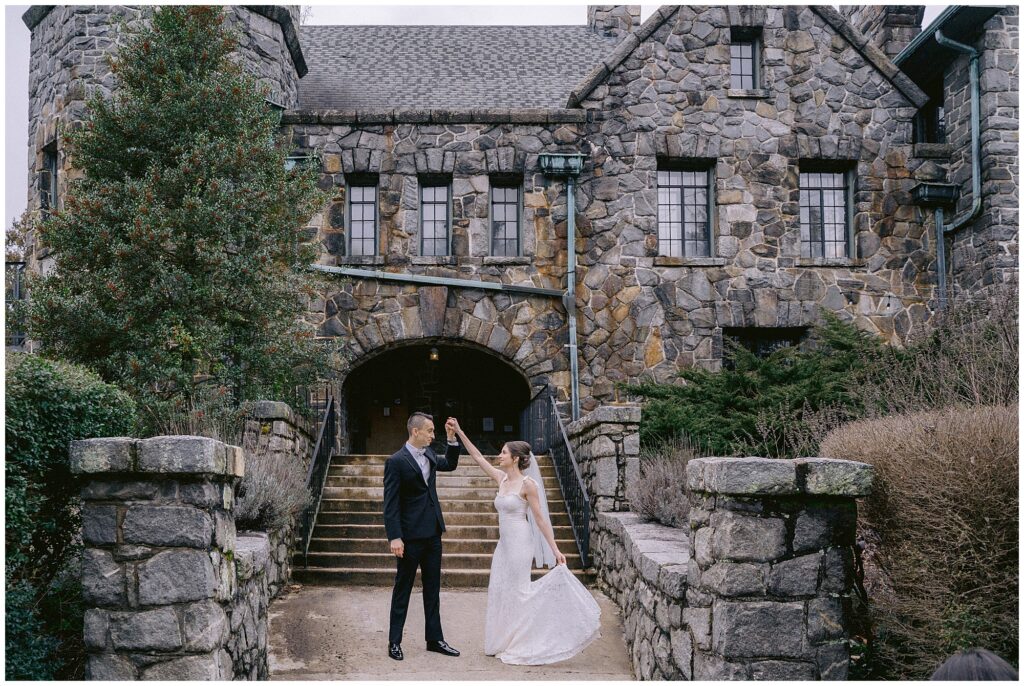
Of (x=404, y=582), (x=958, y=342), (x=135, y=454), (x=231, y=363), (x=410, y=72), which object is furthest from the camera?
(x=410, y=72)

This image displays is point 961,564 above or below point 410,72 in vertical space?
below

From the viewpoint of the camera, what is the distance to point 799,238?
14.2 meters

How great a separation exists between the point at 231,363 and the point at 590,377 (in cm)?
541

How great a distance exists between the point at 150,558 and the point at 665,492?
4.82 m

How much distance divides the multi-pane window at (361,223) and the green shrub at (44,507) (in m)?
8.70

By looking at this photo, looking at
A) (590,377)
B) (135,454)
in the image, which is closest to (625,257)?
(590,377)

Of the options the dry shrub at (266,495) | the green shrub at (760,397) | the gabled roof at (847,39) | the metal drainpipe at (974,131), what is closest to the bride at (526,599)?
the dry shrub at (266,495)

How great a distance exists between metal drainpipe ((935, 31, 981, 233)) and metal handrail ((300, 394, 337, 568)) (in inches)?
382

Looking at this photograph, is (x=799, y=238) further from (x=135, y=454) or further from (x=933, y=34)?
(x=135, y=454)

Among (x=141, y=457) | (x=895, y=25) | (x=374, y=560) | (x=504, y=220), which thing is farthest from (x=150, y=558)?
(x=895, y=25)

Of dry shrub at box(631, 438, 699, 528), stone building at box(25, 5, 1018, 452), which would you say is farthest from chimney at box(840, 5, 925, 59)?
dry shrub at box(631, 438, 699, 528)

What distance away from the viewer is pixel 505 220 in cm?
1431

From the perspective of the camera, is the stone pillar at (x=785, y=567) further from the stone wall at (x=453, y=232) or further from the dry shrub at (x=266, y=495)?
the stone wall at (x=453, y=232)

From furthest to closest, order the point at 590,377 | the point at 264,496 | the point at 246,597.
Answer: the point at 590,377 → the point at 264,496 → the point at 246,597
